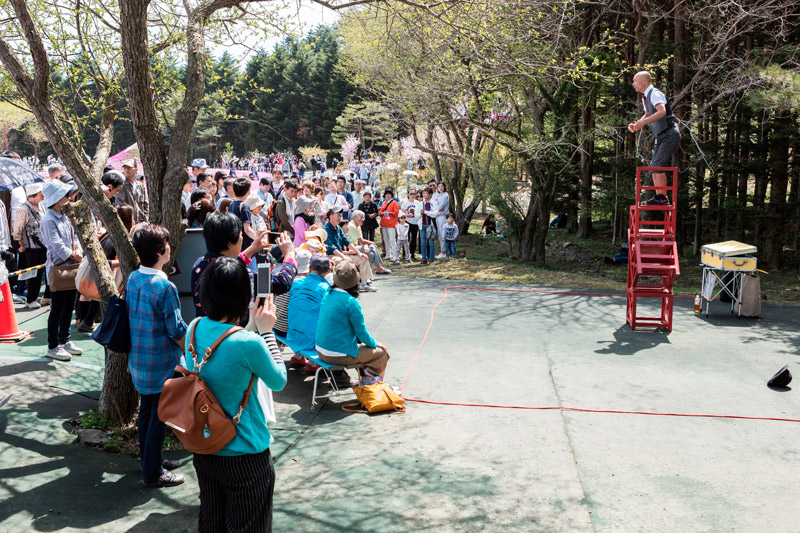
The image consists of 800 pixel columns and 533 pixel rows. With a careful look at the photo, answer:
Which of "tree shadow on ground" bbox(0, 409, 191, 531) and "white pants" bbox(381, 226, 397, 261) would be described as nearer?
"tree shadow on ground" bbox(0, 409, 191, 531)

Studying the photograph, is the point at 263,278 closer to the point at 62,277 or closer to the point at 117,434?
the point at 117,434

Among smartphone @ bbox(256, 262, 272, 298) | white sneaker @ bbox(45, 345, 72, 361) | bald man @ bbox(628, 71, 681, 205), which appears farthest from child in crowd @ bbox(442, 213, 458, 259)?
smartphone @ bbox(256, 262, 272, 298)

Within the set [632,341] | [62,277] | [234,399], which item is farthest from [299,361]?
[632,341]

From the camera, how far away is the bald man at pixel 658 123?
8.00 metres

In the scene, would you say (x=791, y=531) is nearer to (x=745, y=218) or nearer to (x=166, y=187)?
(x=166, y=187)

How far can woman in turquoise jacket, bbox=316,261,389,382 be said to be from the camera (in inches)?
221

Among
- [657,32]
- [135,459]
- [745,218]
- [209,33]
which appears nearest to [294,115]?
[657,32]

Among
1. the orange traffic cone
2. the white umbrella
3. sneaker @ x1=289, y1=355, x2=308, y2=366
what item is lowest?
sneaker @ x1=289, y1=355, x2=308, y2=366

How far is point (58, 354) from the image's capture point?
6.28 m

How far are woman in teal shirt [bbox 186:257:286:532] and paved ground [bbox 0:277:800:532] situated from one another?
3.22 ft

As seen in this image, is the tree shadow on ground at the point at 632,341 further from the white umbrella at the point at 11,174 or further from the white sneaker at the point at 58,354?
the white umbrella at the point at 11,174

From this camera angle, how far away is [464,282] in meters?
12.2

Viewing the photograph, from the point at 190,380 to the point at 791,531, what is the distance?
353 centimetres

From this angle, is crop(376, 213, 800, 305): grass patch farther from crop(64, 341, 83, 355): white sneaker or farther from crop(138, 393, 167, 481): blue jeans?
crop(138, 393, 167, 481): blue jeans
